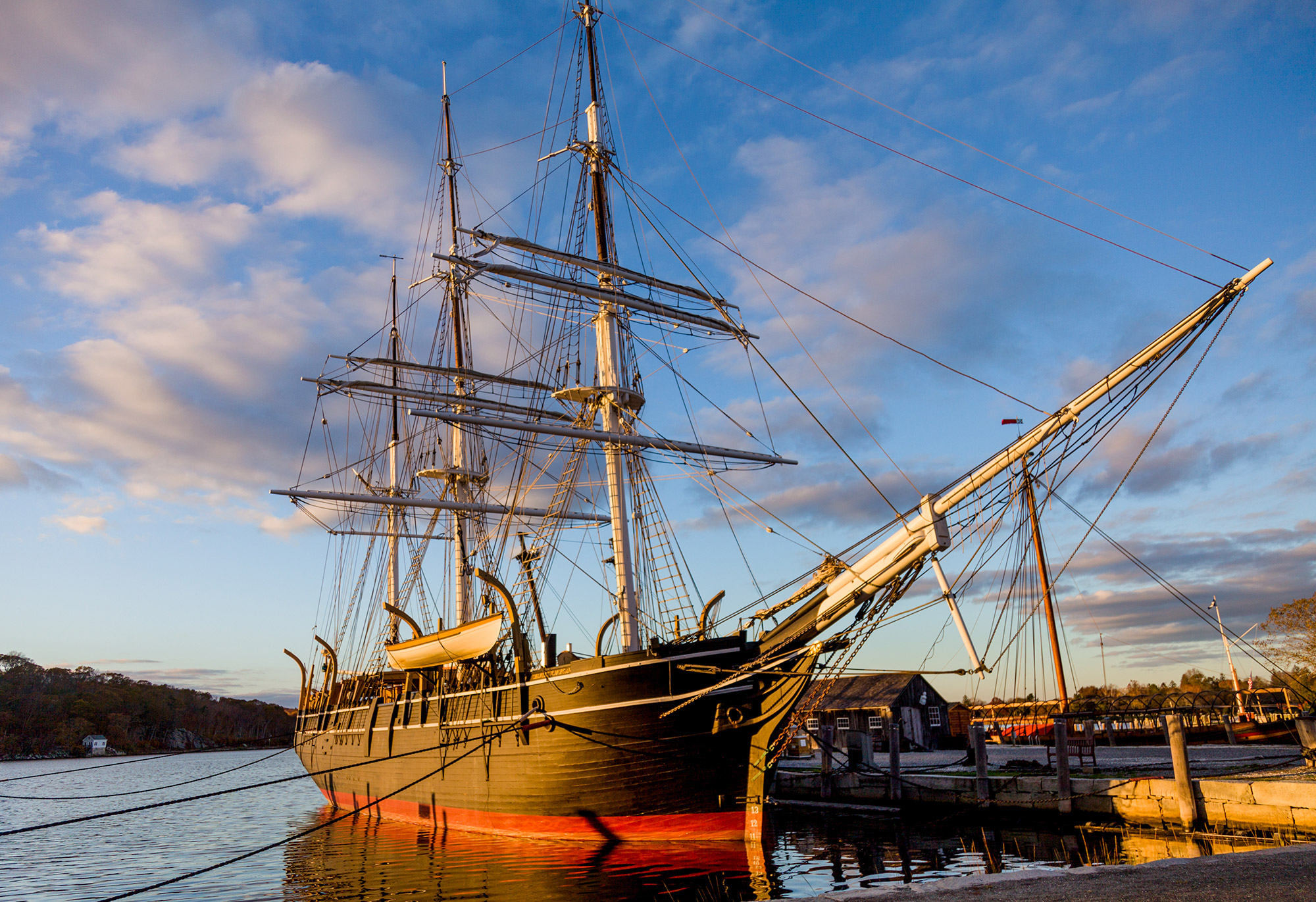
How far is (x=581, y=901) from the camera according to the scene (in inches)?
514

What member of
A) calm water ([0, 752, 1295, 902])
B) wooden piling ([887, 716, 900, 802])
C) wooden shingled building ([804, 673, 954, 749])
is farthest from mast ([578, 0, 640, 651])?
wooden shingled building ([804, 673, 954, 749])

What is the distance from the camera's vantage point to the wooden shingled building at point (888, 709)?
125 ft

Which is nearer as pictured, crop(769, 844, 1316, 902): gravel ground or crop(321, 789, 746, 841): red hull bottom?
crop(769, 844, 1316, 902): gravel ground

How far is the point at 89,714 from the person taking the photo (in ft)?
355

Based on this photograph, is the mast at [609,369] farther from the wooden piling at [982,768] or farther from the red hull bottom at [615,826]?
the wooden piling at [982,768]

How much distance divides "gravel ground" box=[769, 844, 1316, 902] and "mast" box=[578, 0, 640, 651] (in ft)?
37.4

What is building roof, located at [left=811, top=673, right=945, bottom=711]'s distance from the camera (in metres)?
38.2

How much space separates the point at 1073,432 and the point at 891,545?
3602mm

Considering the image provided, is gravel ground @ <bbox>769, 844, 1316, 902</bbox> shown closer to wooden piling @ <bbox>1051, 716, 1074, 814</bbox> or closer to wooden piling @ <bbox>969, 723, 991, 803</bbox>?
wooden piling @ <bbox>1051, 716, 1074, 814</bbox>

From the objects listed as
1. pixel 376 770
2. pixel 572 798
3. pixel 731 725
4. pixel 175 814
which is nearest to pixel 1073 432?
pixel 731 725

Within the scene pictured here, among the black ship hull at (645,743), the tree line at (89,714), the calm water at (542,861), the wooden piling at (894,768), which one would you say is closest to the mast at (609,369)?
the black ship hull at (645,743)

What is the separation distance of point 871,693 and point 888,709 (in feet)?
8.93

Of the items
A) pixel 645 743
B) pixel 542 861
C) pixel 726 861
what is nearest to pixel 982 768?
pixel 726 861

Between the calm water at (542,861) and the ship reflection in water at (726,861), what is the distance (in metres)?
0.05
